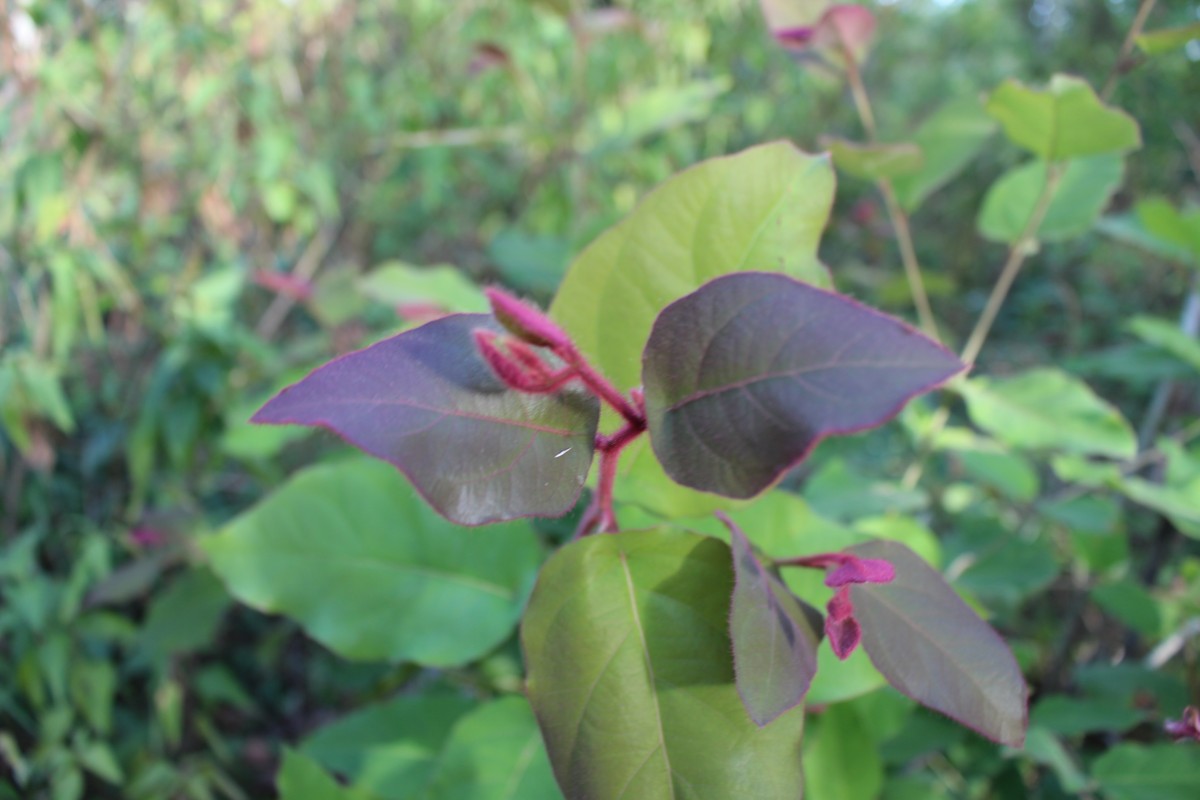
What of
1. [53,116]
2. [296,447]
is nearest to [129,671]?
[296,447]

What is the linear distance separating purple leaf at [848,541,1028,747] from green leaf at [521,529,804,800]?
0.21ft

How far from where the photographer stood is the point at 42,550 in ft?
5.69

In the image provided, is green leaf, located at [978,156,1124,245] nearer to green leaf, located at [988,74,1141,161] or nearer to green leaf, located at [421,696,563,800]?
green leaf, located at [988,74,1141,161]

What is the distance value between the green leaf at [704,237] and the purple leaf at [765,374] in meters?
0.13

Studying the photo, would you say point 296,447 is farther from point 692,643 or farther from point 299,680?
point 692,643

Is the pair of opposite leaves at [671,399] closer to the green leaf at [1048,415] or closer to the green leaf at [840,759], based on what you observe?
the green leaf at [840,759]

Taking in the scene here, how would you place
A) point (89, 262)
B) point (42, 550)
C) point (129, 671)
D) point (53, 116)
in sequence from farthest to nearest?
1. point (42, 550)
2. point (129, 671)
3. point (53, 116)
4. point (89, 262)

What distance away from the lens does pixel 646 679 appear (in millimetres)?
460

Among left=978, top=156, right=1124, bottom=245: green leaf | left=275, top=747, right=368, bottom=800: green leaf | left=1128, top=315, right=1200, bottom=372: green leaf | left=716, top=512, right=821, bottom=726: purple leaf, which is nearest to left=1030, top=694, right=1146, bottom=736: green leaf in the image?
left=1128, top=315, right=1200, bottom=372: green leaf

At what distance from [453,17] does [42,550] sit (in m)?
2.23

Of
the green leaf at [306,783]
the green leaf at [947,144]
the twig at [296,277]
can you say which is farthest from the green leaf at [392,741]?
the twig at [296,277]

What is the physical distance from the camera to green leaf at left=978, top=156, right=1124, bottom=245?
948mm

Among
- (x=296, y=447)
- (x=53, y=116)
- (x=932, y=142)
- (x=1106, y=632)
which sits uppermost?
(x=53, y=116)

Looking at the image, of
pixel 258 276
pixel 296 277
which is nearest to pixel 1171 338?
pixel 258 276
